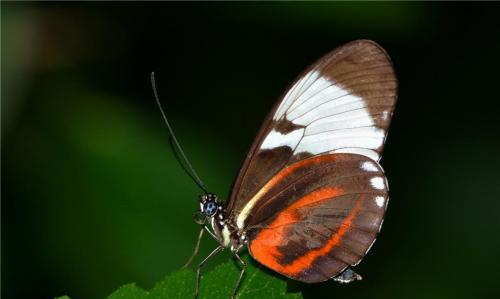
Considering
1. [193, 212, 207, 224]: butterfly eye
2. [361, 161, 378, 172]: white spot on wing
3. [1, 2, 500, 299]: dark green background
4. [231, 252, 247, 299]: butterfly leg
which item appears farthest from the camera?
[1, 2, 500, 299]: dark green background

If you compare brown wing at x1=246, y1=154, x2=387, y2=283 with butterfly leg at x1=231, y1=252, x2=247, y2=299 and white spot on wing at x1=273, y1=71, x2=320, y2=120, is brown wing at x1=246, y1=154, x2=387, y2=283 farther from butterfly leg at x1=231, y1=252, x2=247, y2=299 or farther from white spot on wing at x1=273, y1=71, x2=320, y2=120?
white spot on wing at x1=273, y1=71, x2=320, y2=120

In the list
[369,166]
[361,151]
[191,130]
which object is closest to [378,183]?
[369,166]

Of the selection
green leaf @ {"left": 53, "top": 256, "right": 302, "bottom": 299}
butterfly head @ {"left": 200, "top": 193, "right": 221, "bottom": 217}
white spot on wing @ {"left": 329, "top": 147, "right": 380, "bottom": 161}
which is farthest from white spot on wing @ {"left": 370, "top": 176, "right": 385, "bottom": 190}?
butterfly head @ {"left": 200, "top": 193, "right": 221, "bottom": 217}

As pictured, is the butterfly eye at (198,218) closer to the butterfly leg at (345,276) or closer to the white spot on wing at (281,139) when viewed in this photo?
the white spot on wing at (281,139)

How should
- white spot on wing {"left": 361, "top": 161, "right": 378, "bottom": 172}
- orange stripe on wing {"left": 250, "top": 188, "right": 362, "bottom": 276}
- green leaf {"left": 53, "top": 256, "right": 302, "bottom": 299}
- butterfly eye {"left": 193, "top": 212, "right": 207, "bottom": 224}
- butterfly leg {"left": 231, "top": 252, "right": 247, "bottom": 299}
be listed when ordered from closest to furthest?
green leaf {"left": 53, "top": 256, "right": 302, "bottom": 299} < butterfly leg {"left": 231, "top": 252, "right": 247, "bottom": 299} < orange stripe on wing {"left": 250, "top": 188, "right": 362, "bottom": 276} < white spot on wing {"left": 361, "top": 161, "right": 378, "bottom": 172} < butterfly eye {"left": 193, "top": 212, "right": 207, "bottom": 224}

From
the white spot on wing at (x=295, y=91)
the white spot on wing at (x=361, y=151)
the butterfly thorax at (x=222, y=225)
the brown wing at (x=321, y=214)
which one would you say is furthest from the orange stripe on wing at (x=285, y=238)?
the white spot on wing at (x=295, y=91)

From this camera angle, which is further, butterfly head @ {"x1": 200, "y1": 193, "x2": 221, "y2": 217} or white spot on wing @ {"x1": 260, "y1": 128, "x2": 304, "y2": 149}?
butterfly head @ {"x1": 200, "y1": 193, "x2": 221, "y2": 217}

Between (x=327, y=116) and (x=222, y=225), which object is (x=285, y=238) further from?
(x=327, y=116)
